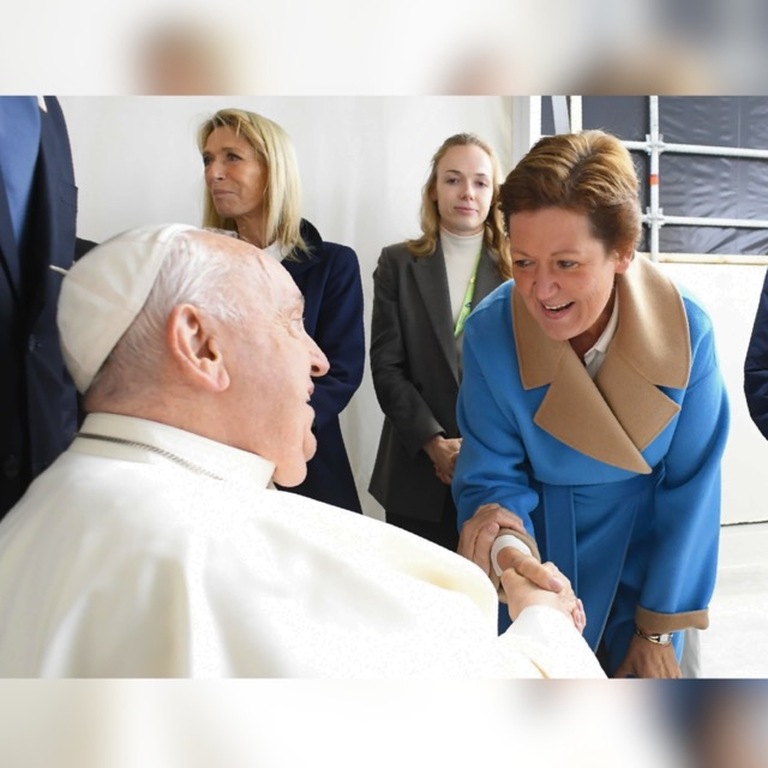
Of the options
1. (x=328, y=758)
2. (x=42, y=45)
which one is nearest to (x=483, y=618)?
(x=328, y=758)

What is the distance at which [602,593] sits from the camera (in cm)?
123

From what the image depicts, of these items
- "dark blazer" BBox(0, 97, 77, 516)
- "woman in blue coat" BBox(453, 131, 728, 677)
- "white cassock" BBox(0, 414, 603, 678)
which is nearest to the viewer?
"white cassock" BBox(0, 414, 603, 678)

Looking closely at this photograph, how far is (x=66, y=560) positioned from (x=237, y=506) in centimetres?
18

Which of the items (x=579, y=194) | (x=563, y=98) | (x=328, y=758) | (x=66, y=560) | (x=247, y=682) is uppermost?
(x=563, y=98)

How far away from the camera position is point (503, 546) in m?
1.17

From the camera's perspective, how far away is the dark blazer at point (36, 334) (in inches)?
41.3

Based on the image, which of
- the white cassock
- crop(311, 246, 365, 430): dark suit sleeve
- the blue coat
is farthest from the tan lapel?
the white cassock

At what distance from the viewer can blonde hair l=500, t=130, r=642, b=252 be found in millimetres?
1108

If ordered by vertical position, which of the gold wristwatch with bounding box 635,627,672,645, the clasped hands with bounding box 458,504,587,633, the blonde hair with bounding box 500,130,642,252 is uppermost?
the blonde hair with bounding box 500,130,642,252

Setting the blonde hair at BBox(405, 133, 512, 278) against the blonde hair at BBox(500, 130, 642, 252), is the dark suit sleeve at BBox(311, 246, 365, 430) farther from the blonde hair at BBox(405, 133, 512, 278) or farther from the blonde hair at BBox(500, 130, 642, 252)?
the blonde hair at BBox(500, 130, 642, 252)

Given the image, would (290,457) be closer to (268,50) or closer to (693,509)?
(268,50)

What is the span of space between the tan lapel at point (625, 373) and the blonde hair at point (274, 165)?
0.31m

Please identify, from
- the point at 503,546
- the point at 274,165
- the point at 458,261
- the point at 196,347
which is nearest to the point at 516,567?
the point at 503,546

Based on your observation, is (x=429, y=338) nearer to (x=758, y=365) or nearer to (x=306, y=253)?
(x=306, y=253)
